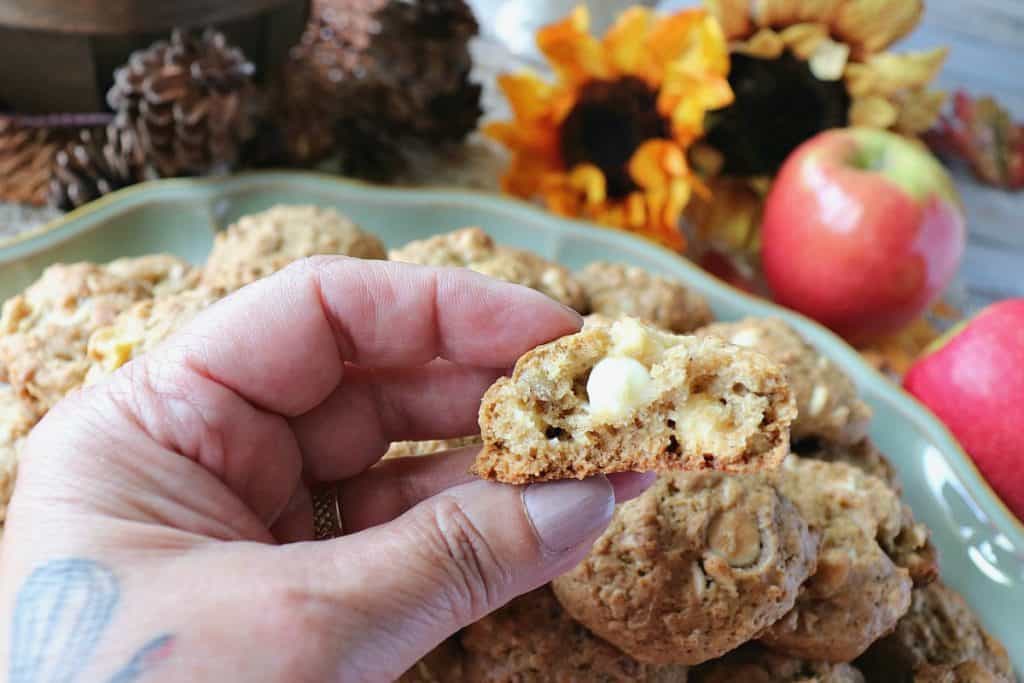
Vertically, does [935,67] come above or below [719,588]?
above

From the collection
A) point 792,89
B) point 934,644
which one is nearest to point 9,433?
point 934,644

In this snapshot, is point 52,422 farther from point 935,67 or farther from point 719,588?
point 935,67

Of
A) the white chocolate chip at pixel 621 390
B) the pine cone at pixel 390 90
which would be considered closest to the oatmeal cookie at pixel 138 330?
the white chocolate chip at pixel 621 390

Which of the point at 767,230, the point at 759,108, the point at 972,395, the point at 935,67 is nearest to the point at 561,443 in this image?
the point at 972,395

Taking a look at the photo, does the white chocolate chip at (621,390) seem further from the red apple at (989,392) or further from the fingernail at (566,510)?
the red apple at (989,392)

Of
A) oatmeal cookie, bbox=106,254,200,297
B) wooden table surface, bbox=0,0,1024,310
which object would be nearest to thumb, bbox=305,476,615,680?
oatmeal cookie, bbox=106,254,200,297
